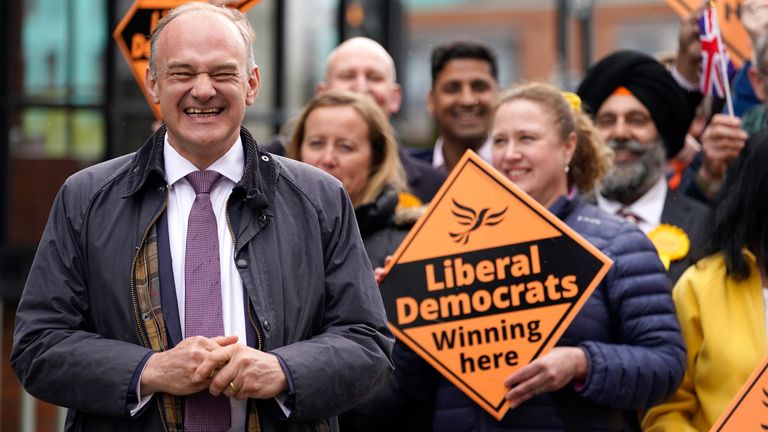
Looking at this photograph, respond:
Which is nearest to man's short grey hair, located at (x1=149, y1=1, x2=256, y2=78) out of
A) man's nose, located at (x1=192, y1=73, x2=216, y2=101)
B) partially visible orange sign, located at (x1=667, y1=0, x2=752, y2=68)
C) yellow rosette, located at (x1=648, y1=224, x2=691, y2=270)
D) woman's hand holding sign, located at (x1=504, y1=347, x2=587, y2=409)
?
man's nose, located at (x1=192, y1=73, x2=216, y2=101)

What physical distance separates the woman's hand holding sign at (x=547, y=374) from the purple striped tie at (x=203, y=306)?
4.50 feet

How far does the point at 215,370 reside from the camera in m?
2.97

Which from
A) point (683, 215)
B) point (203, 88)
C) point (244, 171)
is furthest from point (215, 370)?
point (683, 215)

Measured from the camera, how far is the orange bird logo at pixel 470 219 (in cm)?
443

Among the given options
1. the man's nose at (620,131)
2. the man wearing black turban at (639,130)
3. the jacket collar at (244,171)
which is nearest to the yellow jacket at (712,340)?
the man wearing black turban at (639,130)

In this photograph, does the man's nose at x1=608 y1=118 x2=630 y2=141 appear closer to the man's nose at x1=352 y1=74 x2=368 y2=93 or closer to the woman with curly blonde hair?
the woman with curly blonde hair

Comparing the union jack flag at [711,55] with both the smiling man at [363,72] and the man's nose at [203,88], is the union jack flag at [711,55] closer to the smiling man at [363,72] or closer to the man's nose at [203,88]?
the smiling man at [363,72]

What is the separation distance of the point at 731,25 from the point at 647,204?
105 cm

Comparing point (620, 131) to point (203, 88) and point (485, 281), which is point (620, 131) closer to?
point (485, 281)

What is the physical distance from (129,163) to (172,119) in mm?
168

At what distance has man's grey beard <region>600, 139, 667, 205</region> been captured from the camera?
5.59m

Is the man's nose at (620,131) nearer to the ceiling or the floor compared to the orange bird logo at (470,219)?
nearer to the ceiling

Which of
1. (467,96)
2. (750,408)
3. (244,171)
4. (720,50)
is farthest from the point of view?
(467,96)

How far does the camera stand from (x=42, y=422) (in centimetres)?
944
